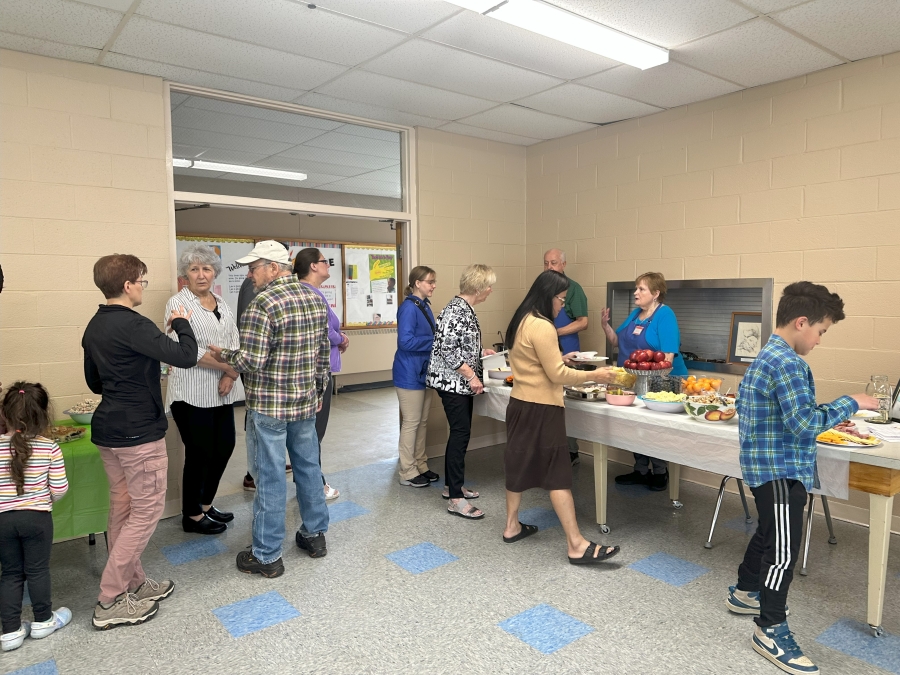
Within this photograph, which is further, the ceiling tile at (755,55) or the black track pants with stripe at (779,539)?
the ceiling tile at (755,55)

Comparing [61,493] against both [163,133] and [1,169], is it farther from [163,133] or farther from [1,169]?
[163,133]

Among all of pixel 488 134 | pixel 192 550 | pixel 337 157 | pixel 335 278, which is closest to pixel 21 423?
pixel 192 550

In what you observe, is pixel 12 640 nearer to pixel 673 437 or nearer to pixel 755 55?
pixel 673 437

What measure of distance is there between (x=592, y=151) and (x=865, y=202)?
2.08m

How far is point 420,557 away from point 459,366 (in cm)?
115

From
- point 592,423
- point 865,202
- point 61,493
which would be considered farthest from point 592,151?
point 61,493

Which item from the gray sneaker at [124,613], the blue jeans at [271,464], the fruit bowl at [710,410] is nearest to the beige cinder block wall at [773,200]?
the fruit bowl at [710,410]

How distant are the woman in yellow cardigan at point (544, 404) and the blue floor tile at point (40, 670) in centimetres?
208

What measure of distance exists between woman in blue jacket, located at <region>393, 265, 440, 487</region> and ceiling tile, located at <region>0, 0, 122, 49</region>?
7.14ft

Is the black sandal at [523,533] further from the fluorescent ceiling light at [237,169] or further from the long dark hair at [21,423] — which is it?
the fluorescent ceiling light at [237,169]

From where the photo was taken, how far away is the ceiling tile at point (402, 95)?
3.94m

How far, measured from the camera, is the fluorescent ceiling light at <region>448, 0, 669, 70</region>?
290 cm

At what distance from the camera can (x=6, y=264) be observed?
11.1 feet

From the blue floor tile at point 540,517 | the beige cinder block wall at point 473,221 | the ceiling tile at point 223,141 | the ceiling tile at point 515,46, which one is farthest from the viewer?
the beige cinder block wall at point 473,221
